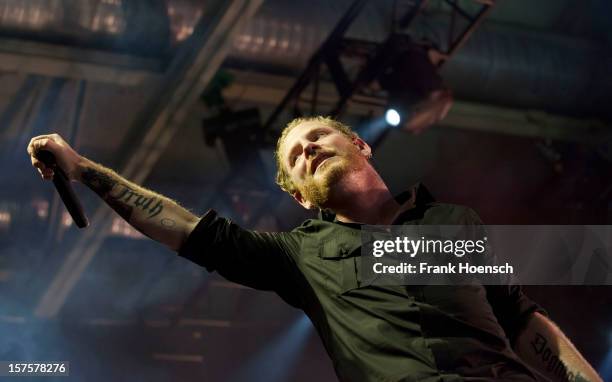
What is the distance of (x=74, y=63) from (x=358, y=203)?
3481 mm

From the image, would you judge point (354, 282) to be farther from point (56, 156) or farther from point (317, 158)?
point (56, 156)

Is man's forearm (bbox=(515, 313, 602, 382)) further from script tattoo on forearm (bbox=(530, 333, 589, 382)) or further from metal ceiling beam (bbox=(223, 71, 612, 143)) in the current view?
metal ceiling beam (bbox=(223, 71, 612, 143))

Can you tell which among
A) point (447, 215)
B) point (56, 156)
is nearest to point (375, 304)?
point (447, 215)

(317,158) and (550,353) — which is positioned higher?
(317,158)

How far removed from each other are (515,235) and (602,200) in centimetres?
594

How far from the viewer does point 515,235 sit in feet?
7.51

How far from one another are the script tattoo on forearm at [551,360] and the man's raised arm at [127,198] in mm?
961

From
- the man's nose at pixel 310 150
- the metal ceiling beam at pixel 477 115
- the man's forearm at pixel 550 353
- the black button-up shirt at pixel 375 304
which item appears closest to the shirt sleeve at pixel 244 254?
the black button-up shirt at pixel 375 304

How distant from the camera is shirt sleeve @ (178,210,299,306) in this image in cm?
202

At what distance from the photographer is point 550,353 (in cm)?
205

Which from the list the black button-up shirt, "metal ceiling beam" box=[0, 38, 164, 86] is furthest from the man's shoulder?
"metal ceiling beam" box=[0, 38, 164, 86]

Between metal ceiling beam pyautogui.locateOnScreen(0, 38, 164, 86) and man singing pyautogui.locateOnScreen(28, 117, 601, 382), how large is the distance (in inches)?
A: 124

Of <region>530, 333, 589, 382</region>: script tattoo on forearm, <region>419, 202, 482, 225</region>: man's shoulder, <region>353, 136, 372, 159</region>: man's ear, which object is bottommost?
<region>530, 333, 589, 382</region>: script tattoo on forearm

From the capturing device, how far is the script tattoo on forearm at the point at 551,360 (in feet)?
6.50
